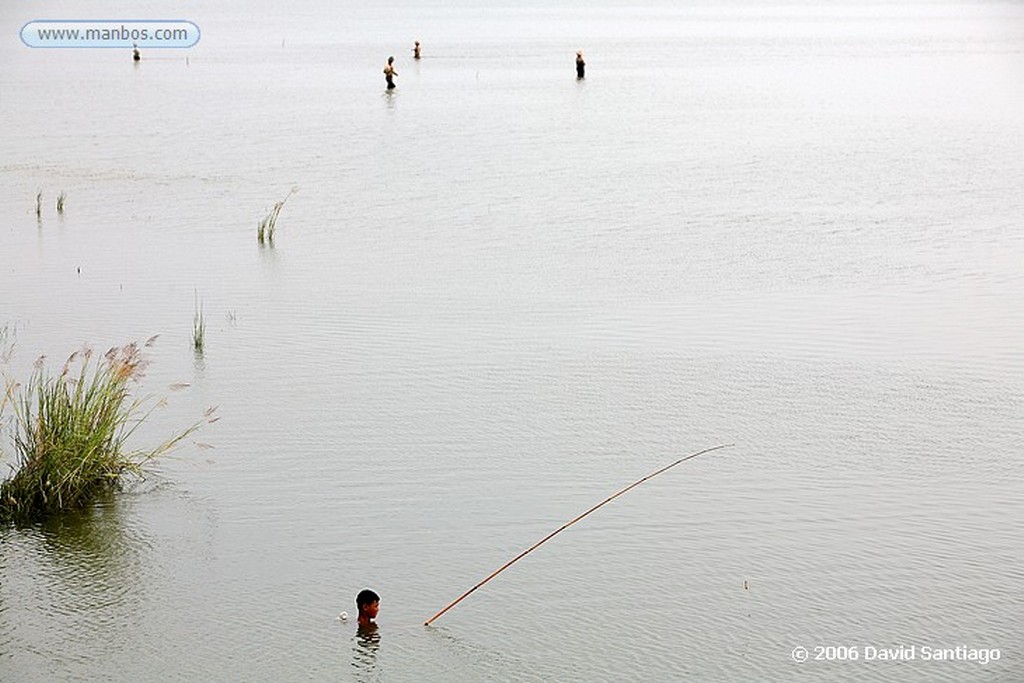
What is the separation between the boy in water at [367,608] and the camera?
7.30 metres

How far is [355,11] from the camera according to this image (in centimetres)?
9438

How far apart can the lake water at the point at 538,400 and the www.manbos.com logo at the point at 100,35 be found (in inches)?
1049

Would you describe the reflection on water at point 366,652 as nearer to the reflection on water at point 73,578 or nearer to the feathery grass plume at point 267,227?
the reflection on water at point 73,578

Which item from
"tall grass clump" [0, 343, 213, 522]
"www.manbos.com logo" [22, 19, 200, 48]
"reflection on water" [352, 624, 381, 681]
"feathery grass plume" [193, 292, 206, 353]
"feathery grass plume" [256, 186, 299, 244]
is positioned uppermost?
"www.manbos.com logo" [22, 19, 200, 48]

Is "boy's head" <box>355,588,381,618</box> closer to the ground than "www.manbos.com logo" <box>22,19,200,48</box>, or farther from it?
closer to the ground

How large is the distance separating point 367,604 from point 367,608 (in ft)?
0.06

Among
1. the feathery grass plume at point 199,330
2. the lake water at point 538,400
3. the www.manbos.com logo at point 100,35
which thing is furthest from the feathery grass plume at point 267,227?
the www.manbos.com logo at point 100,35

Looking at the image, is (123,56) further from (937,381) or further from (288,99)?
(937,381)

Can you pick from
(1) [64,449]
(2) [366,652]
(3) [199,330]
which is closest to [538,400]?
(3) [199,330]

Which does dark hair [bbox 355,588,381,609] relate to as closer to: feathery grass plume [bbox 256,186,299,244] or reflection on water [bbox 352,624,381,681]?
reflection on water [bbox 352,624,381,681]

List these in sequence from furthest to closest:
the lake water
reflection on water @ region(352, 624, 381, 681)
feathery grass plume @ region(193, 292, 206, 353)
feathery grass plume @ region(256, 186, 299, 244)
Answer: feathery grass plume @ region(256, 186, 299, 244)
feathery grass plume @ region(193, 292, 206, 353)
the lake water
reflection on water @ region(352, 624, 381, 681)

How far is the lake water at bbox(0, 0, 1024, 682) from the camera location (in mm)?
7410

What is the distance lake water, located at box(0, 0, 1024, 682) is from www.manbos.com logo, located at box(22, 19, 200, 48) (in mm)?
26645

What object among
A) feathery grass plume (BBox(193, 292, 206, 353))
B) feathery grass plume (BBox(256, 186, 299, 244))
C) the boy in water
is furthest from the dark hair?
feathery grass plume (BBox(256, 186, 299, 244))
